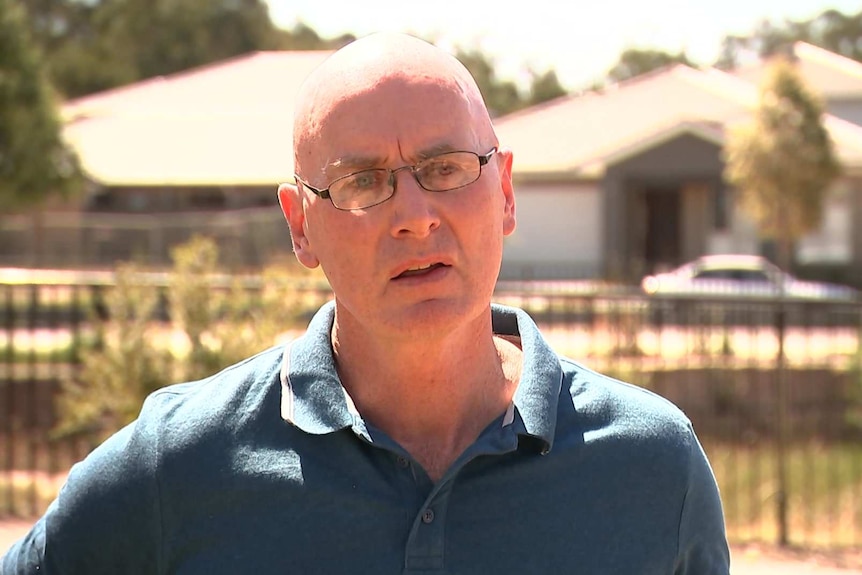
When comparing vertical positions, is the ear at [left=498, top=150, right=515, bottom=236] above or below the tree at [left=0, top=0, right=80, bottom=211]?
below

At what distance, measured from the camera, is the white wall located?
27672 mm

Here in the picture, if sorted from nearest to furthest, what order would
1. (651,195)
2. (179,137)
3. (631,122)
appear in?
1. (651,195)
2. (631,122)
3. (179,137)

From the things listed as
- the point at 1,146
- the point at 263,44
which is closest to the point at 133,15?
the point at 263,44

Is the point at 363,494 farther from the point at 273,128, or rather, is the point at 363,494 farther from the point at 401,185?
the point at 273,128

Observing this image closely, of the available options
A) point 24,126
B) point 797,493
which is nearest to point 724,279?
point 24,126

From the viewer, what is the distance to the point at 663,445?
177cm

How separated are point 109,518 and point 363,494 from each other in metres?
0.39

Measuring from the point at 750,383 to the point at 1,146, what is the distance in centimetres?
1526

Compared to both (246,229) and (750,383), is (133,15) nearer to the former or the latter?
(246,229)

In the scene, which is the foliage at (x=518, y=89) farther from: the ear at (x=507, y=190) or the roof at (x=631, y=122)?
the ear at (x=507, y=190)

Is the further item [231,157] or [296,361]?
[231,157]

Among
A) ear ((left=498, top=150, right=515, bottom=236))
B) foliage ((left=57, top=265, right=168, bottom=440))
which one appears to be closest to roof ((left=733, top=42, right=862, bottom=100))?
foliage ((left=57, top=265, right=168, bottom=440))

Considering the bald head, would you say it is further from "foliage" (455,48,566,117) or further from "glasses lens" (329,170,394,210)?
"foliage" (455,48,566,117)

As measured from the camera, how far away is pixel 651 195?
1129 inches
